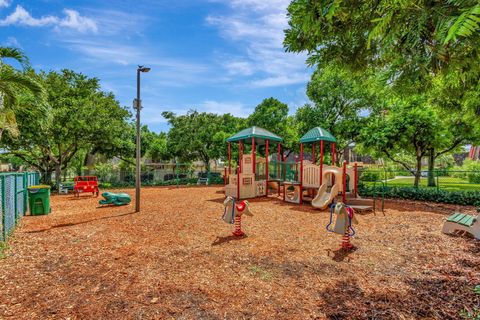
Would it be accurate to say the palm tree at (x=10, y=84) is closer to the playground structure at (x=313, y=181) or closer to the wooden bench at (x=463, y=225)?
the playground structure at (x=313, y=181)

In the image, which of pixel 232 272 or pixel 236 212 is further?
pixel 236 212

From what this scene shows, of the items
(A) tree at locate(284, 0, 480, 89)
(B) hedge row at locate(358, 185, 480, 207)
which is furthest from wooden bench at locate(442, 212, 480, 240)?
(A) tree at locate(284, 0, 480, 89)

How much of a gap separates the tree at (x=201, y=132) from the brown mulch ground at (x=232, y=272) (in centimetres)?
1761

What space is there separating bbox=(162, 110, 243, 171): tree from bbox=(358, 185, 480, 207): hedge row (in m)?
14.4

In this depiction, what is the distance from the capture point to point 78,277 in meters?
3.88

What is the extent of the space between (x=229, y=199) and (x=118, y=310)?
11.9 feet

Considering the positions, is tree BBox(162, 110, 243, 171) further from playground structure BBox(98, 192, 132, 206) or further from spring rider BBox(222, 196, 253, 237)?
spring rider BBox(222, 196, 253, 237)

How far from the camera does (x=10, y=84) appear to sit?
732cm

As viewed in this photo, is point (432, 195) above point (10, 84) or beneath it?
beneath

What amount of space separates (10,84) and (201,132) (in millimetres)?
17706

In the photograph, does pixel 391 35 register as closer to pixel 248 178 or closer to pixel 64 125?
pixel 248 178

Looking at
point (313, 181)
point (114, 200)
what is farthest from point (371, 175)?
point (114, 200)

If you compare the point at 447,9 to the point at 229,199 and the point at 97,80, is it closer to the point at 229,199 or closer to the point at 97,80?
the point at 229,199

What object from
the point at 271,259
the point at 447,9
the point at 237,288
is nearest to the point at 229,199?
the point at 271,259
